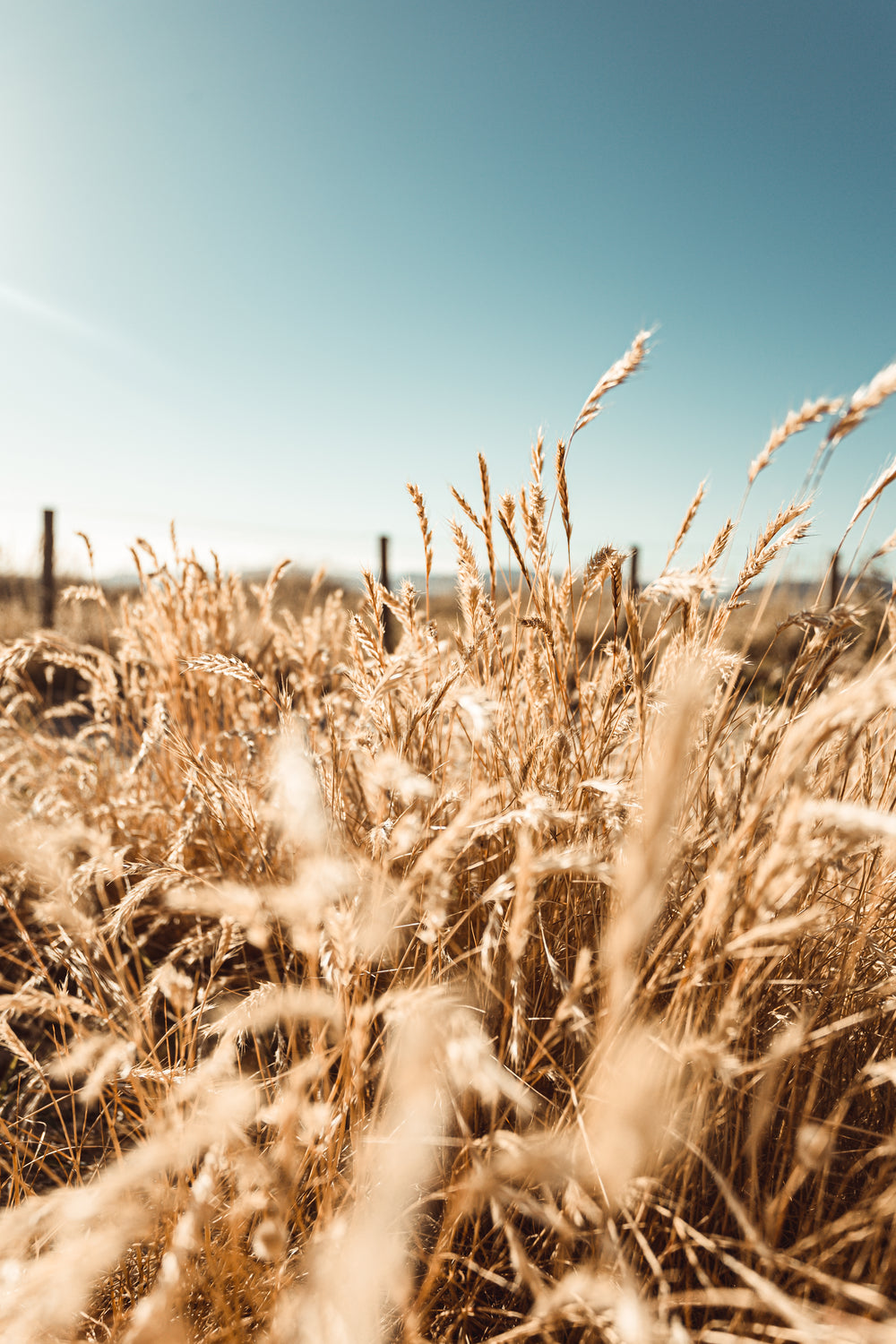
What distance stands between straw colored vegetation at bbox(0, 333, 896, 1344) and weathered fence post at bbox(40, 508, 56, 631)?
6.74 m

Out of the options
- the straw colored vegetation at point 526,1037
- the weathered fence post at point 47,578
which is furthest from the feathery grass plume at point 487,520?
the weathered fence post at point 47,578

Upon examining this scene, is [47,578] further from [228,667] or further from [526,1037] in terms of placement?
[526,1037]

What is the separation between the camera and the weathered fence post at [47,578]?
24.1 ft

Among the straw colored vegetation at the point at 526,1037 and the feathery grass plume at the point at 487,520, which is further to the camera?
the feathery grass plume at the point at 487,520

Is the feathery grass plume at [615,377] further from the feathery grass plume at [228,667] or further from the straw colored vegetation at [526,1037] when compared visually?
the feathery grass plume at [228,667]

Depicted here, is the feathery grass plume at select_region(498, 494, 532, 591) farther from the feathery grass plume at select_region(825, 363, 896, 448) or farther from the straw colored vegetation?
the feathery grass plume at select_region(825, 363, 896, 448)

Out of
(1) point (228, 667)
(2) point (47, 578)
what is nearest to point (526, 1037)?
(1) point (228, 667)

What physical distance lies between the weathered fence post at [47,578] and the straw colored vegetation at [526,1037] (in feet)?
22.1

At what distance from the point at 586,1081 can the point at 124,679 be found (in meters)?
2.15

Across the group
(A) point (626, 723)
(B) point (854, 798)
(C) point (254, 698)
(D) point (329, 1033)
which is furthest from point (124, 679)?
(B) point (854, 798)

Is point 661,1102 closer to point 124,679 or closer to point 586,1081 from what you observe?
point 586,1081

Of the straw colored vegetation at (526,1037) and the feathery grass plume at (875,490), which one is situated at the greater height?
the feathery grass plume at (875,490)

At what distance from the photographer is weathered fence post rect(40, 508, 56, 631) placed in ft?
24.1

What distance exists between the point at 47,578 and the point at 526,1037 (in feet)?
26.7
